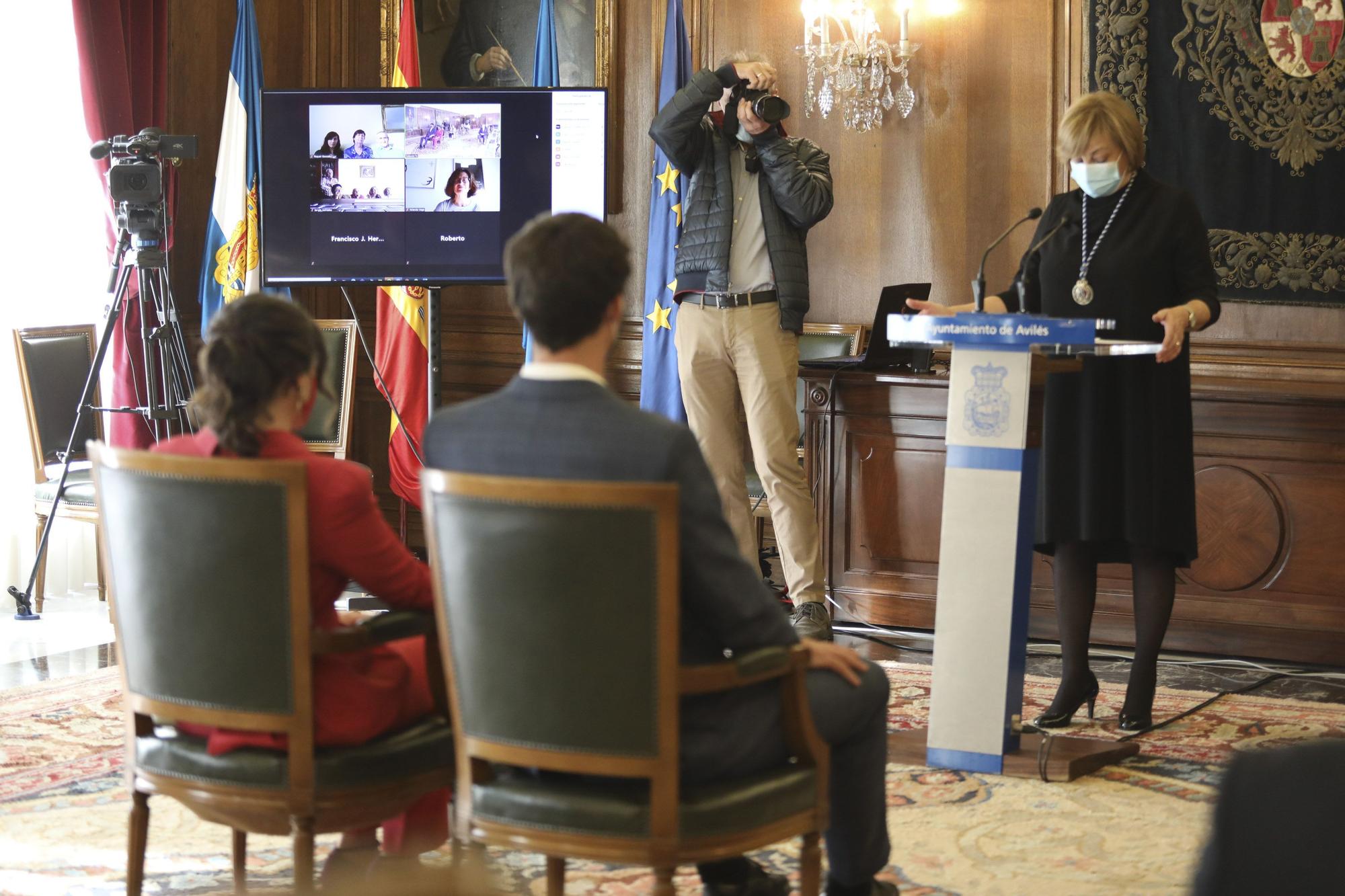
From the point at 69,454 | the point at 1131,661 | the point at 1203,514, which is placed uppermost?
the point at 69,454

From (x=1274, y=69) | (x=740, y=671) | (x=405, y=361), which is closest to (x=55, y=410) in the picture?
(x=405, y=361)

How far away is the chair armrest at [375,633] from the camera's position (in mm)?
2201

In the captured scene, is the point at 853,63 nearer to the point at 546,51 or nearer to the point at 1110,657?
the point at 546,51

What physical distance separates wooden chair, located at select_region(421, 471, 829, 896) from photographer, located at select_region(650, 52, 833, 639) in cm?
284

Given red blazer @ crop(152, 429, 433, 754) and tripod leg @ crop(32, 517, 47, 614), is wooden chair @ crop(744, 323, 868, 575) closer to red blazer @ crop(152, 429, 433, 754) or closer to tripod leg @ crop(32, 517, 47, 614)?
tripod leg @ crop(32, 517, 47, 614)

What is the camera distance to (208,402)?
7.47 feet

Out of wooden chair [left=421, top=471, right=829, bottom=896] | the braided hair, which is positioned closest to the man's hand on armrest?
wooden chair [left=421, top=471, right=829, bottom=896]

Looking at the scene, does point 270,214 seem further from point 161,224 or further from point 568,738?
point 568,738

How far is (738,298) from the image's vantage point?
5.04 m

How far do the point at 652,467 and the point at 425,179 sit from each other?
3406mm

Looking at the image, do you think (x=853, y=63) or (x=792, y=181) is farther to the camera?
(x=853, y=63)

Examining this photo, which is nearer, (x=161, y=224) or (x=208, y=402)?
(x=208, y=402)

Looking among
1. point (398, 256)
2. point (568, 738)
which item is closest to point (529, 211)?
point (398, 256)

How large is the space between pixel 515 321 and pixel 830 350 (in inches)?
62.1
